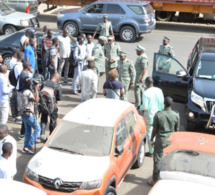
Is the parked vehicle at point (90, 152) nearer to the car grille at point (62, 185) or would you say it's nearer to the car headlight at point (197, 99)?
the car grille at point (62, 185)

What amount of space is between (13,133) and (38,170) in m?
3.41

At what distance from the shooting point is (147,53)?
1648 centimetres

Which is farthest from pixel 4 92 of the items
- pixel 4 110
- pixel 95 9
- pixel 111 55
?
pixel 95 9

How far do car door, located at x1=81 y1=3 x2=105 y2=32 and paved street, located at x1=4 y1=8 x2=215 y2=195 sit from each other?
4.83 feet

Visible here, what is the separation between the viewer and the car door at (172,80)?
10.5 m

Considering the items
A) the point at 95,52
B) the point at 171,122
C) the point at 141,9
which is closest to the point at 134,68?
the point at 95,52

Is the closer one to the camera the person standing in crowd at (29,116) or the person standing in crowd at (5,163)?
the person standing in crowd at (5,163)

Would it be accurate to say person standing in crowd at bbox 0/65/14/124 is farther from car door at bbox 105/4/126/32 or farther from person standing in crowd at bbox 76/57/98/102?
car door at bbox 105/4/126/32

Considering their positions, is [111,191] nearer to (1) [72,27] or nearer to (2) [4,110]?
(2) [4,110]

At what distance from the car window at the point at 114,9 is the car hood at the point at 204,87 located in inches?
342

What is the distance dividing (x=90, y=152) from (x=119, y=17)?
469 inches

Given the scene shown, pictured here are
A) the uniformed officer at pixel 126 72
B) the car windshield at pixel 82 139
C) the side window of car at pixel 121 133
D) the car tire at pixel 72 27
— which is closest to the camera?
the car windshield at pixel 82 139

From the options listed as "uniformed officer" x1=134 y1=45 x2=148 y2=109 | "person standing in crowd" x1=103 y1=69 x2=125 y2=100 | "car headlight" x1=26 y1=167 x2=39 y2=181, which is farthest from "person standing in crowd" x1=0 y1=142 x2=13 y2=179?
"uniformed officer" x1=134 y1=45 x2=148 y2=109

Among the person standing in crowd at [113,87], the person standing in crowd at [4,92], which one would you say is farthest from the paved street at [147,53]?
the person standing in crowd at [113,87]
